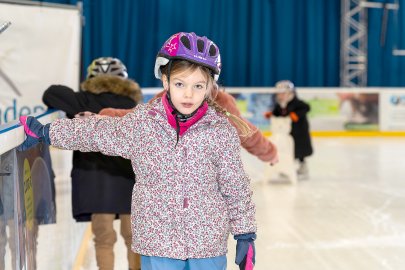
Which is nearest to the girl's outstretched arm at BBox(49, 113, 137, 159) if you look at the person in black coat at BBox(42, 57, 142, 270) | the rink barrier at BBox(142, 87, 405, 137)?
the person in black coat at BBox(42, 57, 142, 270)

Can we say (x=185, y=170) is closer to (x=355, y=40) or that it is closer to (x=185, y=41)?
(x=185, y=41)

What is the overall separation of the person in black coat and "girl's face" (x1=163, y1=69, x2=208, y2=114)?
0.92 metres

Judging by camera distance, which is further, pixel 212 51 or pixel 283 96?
pixel 283 96

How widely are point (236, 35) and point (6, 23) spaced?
1280cm

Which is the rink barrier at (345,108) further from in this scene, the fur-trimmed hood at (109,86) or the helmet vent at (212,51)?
the helmet vent at (212,51)

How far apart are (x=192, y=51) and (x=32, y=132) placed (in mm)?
544

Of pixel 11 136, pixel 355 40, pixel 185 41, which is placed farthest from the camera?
pixel 355 40

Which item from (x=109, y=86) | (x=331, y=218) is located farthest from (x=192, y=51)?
(x=331, y=218)

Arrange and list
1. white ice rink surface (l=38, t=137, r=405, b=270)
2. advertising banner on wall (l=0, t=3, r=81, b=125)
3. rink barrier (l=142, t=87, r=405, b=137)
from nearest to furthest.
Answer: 1. white ice rink surface (l=38, t=137, r=405, b=270)
2. advertising banner on wall (l=0, t=3, r=81, b=125)
3. rink barrier (l=142, t=87, r=405, b=137)

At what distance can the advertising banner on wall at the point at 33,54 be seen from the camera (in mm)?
4648

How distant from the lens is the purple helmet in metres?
1.94

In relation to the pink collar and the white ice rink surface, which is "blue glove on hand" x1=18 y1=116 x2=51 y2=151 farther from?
the white ice rink surface

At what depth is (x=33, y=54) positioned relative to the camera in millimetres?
4875

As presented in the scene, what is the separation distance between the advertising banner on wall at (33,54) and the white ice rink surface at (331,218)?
3.78 ft
